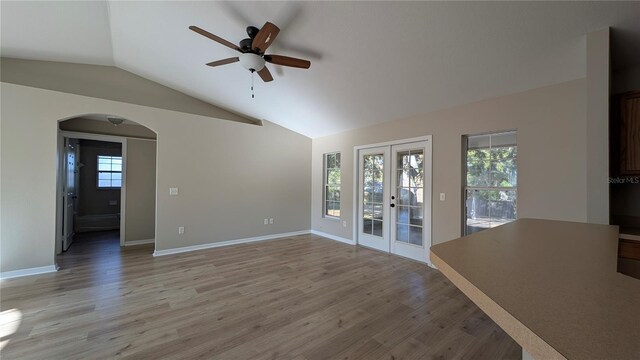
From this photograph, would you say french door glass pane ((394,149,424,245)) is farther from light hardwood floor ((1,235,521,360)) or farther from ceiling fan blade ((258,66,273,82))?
ceiling fan blade ((258,66,273,82))

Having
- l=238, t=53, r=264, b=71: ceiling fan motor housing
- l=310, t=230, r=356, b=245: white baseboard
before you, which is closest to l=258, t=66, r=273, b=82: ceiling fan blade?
l=238, t=53, r=264, b=71: ceiling fan motor housing

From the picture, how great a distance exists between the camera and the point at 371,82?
3.32 metres

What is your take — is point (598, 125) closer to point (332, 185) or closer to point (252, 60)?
point (252, 60)

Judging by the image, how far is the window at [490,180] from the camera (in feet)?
10.1

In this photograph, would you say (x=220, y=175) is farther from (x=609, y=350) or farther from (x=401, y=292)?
(x=609, y=350)

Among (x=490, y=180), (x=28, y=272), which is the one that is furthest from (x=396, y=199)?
(x=28, y=272)

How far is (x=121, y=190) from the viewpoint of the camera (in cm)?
496

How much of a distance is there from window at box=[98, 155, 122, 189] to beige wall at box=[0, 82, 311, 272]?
393 cm

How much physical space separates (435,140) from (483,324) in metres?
2.44

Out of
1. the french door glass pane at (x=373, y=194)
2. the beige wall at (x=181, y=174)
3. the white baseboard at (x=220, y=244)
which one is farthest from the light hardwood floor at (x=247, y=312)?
the french door glass pane at (x=373, y=194)

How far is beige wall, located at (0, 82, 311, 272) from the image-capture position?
131 inches

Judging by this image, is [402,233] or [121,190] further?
[121,190]

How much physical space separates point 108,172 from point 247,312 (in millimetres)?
7245

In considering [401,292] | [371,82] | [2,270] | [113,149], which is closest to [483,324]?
[401,292]
